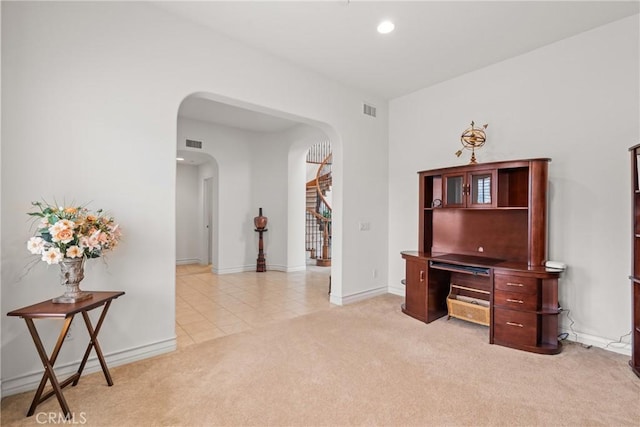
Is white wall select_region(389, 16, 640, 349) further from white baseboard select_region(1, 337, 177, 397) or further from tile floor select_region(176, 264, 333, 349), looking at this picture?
white baseboard select_region(1, 337, 177, 397)

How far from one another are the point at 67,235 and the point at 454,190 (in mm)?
3724

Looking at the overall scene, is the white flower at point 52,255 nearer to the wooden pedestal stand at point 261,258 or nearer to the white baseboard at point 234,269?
the white baseboard at point 234,269

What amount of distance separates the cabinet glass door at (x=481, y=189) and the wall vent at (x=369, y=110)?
192cm

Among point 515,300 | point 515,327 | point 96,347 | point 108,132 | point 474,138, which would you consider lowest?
point 515,327

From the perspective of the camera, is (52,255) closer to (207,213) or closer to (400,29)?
(400,29)

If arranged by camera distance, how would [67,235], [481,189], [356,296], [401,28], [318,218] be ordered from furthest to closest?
[318,218] → [356,296] → [481,189] → [401,28] → [67,235]

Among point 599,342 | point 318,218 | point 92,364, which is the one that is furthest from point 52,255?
point 318,218

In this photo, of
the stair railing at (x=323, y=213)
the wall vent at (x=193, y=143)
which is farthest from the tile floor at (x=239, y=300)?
the wall vent at (x=193, y=143)

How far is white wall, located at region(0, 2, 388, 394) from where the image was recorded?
2.21 meters

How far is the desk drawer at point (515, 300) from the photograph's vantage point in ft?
9.64

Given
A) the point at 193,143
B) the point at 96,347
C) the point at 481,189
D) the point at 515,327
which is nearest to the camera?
Answer: the point at 96,347

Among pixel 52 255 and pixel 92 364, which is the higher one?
pixel 52 255

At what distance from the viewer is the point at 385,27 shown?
3.09 m

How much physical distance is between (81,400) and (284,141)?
5.64 meters
